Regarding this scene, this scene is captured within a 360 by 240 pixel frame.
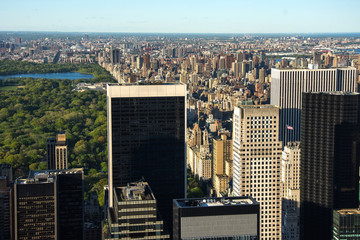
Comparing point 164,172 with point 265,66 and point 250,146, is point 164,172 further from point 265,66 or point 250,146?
point 265,66

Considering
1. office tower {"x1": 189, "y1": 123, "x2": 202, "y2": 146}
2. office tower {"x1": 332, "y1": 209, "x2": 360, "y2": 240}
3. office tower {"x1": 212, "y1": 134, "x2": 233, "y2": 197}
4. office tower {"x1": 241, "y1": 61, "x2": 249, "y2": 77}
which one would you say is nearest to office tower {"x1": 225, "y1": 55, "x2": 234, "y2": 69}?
office tower {"x1": 241, "y1": 61, "x2": 249, "y2": 77}

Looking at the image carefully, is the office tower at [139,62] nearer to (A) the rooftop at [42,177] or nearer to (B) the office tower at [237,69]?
(B) the office tower at [237,69]

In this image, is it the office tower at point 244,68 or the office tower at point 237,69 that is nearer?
the office tower at point 244,68

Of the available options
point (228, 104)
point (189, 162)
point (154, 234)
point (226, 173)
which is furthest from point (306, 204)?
point (228, 104)

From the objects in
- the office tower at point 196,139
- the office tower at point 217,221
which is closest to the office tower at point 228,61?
the office tower at point 196,139

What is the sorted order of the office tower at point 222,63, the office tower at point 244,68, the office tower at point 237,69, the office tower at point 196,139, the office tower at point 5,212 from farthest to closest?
the office tower at point 222,63 → the office tower at point 237,69 → the office tower at point 244,68 → the office tower at point 196,139 → the office tower at point 5,212
